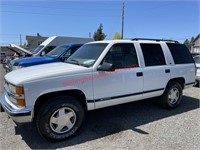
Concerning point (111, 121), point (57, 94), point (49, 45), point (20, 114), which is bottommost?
point (111, 121)

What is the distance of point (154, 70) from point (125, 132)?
5.67ft

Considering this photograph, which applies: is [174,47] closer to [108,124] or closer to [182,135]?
[182,135]

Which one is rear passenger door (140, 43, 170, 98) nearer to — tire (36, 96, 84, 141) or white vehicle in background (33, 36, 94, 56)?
tire (36, 96, 84, 141)

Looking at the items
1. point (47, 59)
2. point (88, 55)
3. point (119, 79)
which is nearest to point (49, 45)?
point (47, 59)

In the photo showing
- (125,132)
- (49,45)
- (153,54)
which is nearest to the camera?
(125,132)

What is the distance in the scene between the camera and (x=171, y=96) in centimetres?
520

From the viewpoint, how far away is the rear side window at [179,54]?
526cm

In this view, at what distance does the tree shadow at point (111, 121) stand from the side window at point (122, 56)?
1.34 meters

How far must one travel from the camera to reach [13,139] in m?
3.52

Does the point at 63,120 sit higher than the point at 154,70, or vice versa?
the point at 154,70

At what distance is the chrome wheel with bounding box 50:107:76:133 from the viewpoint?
11.2ft

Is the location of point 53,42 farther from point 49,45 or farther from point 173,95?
point 173,95

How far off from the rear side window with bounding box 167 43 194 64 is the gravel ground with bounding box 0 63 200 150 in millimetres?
1415

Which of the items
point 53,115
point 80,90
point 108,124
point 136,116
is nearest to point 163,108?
point 136,116
